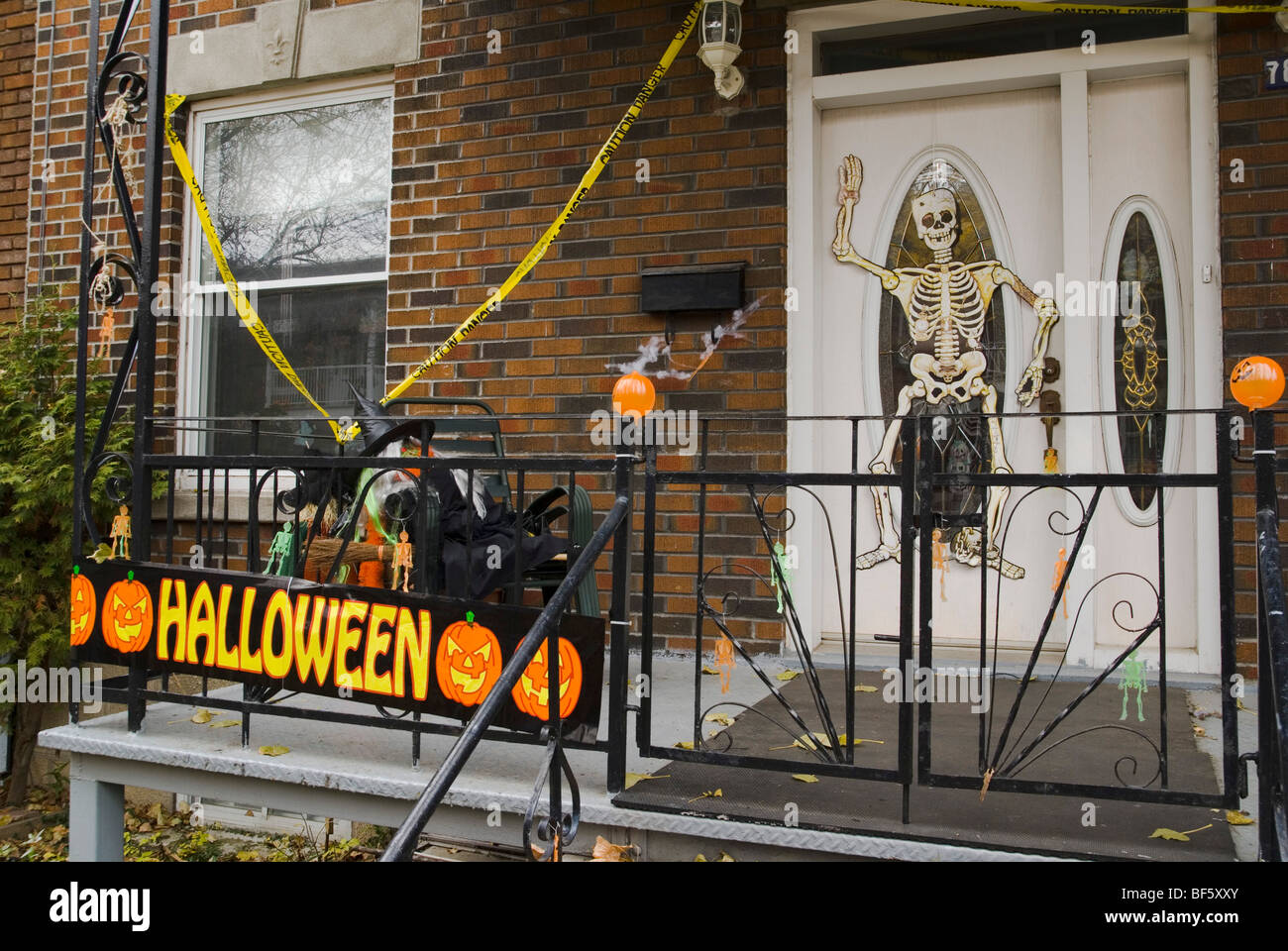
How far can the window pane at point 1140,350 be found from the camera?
4586 millimetres

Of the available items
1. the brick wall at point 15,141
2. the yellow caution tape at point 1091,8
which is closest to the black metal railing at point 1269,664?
the yellow caution tape at point 1091,8

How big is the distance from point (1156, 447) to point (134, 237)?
13.8 feet

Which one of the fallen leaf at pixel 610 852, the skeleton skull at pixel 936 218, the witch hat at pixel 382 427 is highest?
the skeleton skull at pixel 936 218

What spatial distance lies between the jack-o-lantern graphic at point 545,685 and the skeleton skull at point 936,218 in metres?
3.04

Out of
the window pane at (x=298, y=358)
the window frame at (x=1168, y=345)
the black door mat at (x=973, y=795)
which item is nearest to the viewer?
the black door mat at (x=973, y=795)

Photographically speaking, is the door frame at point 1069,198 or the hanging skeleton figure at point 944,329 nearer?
the door frame at point 1069,198

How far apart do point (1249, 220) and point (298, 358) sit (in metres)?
4.77

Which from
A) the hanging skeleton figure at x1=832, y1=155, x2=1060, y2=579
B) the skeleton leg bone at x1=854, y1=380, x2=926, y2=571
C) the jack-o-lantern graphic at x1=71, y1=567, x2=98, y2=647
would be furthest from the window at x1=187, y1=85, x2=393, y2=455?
the skeleton leg bone at x1=854, y1=380, x2=926, y2=571

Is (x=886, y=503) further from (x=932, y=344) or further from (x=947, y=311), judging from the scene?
(x=947, y=311)

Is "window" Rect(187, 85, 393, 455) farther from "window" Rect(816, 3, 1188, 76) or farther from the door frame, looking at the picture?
"window" Rect(816, 3, 1188, 76)

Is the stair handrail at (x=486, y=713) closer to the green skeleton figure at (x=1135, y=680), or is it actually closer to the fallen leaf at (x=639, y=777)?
the fallen leaf at (x=639, y=777)

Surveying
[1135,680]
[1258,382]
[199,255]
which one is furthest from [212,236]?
[1135,680]

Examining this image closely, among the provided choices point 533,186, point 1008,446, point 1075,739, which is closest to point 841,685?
point 1075,739

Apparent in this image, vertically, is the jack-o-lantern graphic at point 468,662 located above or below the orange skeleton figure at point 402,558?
below
